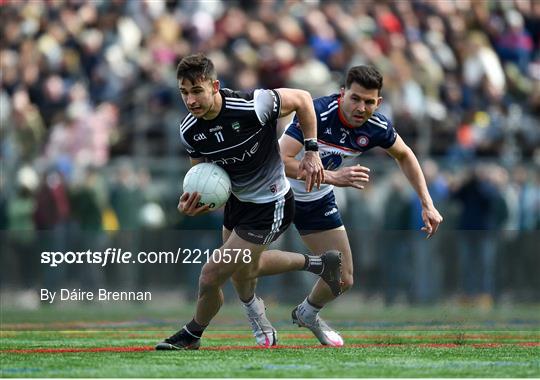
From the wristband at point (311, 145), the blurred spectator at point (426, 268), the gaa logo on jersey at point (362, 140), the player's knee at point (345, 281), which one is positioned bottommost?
the blurred spectator at point (426, 268)

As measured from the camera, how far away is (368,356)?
10344 millimetres

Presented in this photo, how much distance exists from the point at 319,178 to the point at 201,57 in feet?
4.00

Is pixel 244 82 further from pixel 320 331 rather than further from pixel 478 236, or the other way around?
pixel 320 331

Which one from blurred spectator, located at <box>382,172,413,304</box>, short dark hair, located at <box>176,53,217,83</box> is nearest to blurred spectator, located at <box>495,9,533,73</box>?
blurred spectator, located at <box>382,172,413,304</box>

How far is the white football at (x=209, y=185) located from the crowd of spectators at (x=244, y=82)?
666 cm

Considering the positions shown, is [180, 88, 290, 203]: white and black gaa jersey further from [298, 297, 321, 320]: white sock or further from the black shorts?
[298, 297, 321, 320]: white sock

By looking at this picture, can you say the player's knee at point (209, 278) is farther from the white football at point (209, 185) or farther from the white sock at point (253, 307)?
the white sock at point (253, 307)

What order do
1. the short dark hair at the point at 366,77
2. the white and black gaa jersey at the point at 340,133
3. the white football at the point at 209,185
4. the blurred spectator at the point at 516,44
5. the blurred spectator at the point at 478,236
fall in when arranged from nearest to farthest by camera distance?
the white football at the point at 209,185 < the short dark hair at the point at 366,77 < the white and black gaa jersey at the point at 340,133 < the blurred spectator at the point at 478,236 < the blurred spectator at the point at 516,44

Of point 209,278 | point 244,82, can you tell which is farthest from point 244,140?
point 244,82

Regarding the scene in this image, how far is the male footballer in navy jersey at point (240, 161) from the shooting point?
10.2 meters

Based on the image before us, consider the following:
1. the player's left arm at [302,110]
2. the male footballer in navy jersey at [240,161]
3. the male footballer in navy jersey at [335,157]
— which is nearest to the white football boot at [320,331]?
the male footballer in navy jersey at [335,157]

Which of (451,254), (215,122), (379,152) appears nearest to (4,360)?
(215,122)

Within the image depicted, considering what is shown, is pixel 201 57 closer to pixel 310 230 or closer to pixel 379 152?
pixel 310 230

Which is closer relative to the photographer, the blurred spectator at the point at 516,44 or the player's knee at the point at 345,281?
the player's knee at the point at 345,281
